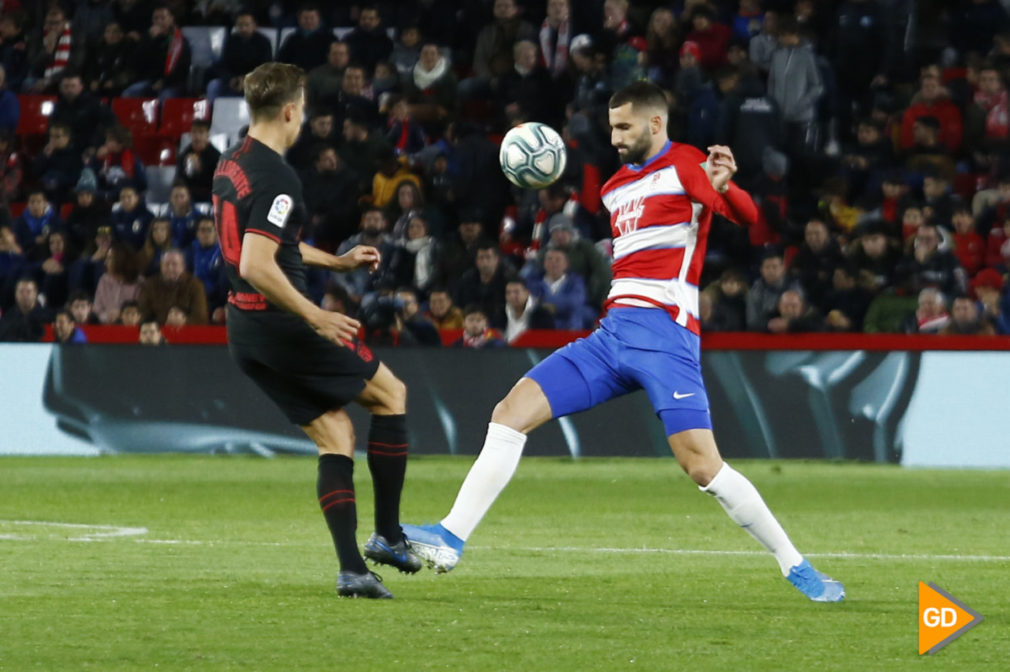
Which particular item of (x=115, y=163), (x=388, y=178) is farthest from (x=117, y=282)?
(x=115, y=163)

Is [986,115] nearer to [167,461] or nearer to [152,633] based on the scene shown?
[167,461]

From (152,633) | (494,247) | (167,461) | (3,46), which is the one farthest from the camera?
(3,46)

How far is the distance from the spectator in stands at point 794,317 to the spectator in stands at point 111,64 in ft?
31.7

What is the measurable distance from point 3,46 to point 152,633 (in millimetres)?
17745

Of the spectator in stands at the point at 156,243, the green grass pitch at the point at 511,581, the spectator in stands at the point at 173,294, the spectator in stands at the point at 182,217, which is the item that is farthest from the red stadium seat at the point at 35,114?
the green grass pitch at the point at 511,581

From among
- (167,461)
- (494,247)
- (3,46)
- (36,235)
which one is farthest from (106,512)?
(3,46)

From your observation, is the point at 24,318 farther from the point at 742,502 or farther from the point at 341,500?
the point at 742,502

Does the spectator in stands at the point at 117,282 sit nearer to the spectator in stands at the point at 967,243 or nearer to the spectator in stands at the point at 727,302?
the spectator in stands at the point at 727,302

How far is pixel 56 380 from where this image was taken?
1456 cm

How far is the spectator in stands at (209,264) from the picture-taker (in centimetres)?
1667

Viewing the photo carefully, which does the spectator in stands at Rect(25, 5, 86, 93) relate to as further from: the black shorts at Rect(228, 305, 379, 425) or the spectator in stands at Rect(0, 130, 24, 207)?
the black shorts at Rect(228, 305, 379, 425)

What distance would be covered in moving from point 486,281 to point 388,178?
248cm

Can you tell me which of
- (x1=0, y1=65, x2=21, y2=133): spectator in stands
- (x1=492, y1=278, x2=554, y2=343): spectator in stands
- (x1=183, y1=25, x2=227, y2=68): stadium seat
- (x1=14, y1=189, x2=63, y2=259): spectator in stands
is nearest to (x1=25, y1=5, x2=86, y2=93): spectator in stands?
(x1=0, y1=65, x2=21, y2=133): spectator in stands

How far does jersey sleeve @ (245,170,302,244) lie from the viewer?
620cm
